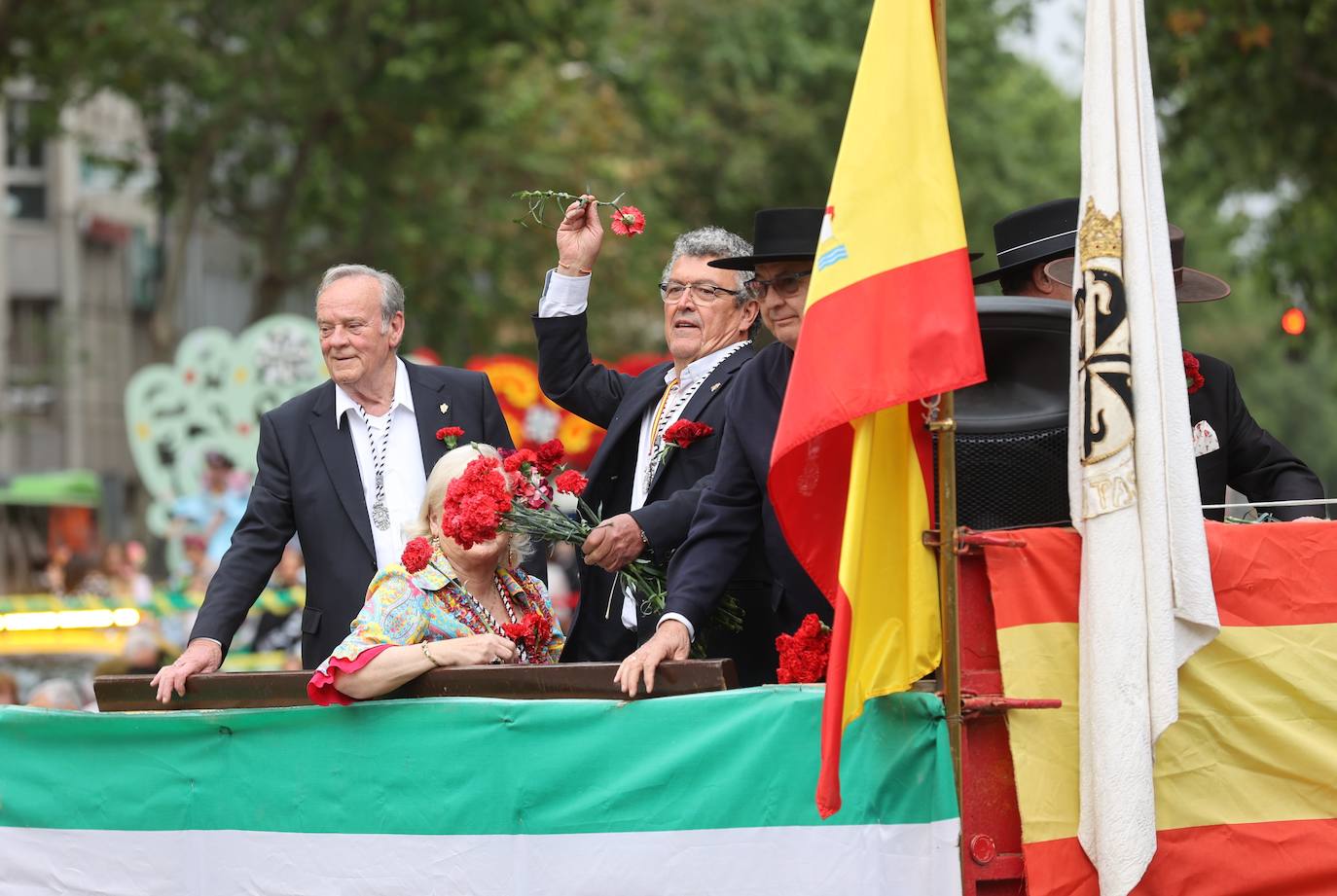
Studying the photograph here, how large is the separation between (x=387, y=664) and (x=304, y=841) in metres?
0.58

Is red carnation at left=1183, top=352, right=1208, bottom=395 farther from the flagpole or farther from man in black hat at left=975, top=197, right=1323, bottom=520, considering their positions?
the flagpole

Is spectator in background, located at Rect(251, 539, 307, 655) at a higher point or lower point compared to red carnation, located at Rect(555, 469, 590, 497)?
lower

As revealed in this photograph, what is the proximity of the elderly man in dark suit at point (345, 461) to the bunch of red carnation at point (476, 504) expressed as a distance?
978 millimetres

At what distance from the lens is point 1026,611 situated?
440 centimetres

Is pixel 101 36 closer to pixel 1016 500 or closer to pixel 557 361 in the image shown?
pixel 557 361

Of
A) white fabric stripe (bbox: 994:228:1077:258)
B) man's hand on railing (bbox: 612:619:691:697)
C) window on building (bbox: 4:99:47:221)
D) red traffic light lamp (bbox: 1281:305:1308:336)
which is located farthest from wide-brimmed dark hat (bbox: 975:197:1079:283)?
window on building (bbox: 4:99:47:221)

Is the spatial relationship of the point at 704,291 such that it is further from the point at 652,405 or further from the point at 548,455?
the point at 548,455

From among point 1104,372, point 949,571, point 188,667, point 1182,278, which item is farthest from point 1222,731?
point 188,667

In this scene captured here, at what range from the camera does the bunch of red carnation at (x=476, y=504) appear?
5289mm

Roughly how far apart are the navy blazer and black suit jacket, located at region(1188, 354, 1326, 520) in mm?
1210

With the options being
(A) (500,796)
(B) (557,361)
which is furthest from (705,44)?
(A) (500,796)

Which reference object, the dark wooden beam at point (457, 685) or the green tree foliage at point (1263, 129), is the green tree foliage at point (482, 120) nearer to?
the green tree foliage at point (1263, 129)

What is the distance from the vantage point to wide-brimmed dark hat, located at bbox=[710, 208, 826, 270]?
5523 mm

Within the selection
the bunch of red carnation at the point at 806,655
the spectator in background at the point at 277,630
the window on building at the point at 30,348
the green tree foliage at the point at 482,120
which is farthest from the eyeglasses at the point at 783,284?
the window on building at the point at 30,348
